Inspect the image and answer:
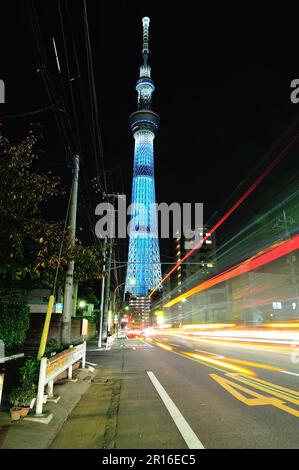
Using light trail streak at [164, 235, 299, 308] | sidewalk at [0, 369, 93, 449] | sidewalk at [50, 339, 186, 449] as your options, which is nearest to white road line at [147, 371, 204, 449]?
sidewalk at [50, 339, 186, 449]

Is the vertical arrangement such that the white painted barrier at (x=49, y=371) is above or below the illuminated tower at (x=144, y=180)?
below

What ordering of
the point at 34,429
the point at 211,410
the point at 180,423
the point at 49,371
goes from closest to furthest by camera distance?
the point at 34,429 < the point at 180,423 < the point at 211,410 < the point at 49,371

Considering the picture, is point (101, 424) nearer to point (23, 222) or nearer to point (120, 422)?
point (120, 422)

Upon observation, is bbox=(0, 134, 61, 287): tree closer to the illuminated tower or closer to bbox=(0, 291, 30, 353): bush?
bbox=(0, 291, 30, 353): bush

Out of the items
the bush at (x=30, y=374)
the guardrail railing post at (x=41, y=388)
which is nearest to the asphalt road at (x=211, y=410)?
the guardrail railing post at (x=41, y=388)

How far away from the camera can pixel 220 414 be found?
6516mm

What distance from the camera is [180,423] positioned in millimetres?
5973

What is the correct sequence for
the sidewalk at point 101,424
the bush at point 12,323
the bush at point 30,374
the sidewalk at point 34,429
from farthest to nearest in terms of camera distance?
1. the bush at point 12,323
2. the bush at point 30,374
3. the sidewalk at point 101,424
4. the sidewalk at point 34,429

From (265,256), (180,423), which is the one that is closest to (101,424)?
(180,423)

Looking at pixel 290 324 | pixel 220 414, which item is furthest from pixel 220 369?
pixel 290 324

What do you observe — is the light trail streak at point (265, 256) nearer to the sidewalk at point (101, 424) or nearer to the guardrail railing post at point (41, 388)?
the sidewalk at point (101, 424)

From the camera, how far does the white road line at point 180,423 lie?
4910 millimetres

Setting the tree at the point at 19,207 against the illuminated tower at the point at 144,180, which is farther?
the illuminated tower at the point at 144,180
